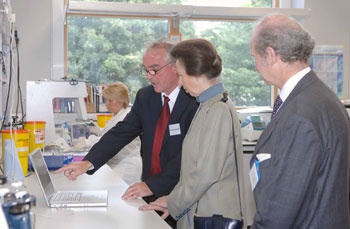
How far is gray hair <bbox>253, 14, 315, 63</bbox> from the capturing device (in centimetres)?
154

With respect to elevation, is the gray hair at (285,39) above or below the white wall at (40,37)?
below

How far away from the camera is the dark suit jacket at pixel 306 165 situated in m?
1.41

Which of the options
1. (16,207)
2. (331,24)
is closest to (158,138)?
(16,207)

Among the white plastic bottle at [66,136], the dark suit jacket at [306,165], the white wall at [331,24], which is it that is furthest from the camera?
the white wall at [331,24]

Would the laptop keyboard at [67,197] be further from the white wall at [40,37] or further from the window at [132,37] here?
the window at [132,37]

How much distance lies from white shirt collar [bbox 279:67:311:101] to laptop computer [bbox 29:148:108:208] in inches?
32.2

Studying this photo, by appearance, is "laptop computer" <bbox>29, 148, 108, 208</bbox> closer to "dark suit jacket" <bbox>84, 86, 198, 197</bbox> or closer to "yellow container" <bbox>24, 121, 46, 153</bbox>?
"dark suit jacket" <bbox>84, 86, 198, 197</bbox>

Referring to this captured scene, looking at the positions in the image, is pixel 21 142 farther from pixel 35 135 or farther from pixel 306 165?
pixel 306 165

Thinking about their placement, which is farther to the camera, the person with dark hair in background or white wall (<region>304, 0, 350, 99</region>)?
white wall (<region>304, 0, 350, 99</region>)

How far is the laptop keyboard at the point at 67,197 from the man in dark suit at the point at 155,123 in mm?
213

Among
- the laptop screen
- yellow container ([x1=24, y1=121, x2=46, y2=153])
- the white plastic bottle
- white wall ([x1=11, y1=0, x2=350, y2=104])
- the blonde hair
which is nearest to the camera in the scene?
the laptop screen

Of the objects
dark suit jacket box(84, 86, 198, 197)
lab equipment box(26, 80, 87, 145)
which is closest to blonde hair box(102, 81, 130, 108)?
lab equipment box(26, 80, 87, 145)

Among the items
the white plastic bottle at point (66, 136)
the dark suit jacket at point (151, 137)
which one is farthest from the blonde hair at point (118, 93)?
the dark suit jacket at point (151, 137)

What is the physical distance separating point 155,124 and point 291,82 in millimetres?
1034
